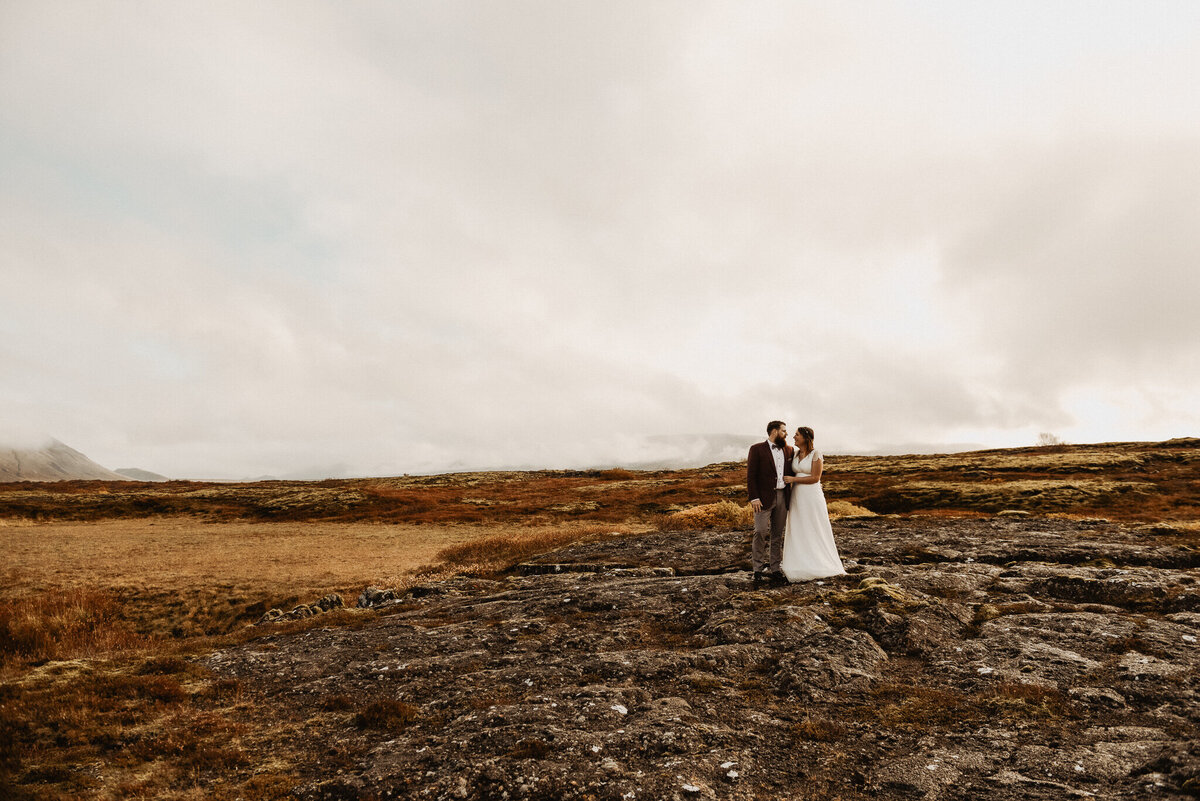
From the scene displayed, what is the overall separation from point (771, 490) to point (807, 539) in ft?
5.42

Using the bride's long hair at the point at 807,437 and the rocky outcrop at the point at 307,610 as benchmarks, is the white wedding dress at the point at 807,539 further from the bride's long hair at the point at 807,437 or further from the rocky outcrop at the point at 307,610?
the rocky outcrop at the point at 307,610

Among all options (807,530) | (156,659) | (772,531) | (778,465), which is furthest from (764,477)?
(156,659)

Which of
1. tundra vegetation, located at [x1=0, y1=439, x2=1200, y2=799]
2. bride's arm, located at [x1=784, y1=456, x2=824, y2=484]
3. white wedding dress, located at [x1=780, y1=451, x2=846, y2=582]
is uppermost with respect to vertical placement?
bride's arm, located at [x1=784, y1=456, x2=824, y2=484]

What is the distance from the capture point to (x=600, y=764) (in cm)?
688

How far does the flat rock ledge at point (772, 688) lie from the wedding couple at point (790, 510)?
692 millimetres

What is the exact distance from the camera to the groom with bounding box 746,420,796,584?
14.8 meters

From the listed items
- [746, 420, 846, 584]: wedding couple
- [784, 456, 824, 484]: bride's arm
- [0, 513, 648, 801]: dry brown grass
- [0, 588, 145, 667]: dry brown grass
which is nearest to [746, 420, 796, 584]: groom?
[746, 420, 846, 584]: wedding couple

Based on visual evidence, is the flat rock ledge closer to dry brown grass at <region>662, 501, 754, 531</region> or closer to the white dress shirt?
the white dress shirt

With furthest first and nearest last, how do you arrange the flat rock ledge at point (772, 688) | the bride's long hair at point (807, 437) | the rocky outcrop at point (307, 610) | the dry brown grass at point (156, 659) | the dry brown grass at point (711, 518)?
the dry brown grass at point (711, 518) < the rocky outcrop at point (307, 610) < the bride's long hair at point (807, 437) < the dry brown grass at point (156, 659) < the flat rock ledge at point (772, 688)

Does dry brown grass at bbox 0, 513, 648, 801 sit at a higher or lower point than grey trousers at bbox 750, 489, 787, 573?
lower

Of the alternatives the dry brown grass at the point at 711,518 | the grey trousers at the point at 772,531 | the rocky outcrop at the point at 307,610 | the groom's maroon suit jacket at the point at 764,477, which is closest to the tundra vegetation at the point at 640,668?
the grey trousers at the point at 772,531

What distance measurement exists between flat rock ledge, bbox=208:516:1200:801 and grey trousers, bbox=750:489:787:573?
3.04 ft

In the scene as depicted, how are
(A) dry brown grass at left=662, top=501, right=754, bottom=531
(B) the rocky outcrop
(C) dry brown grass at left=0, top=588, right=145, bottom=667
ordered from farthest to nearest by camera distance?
1. (A) dry brown grass at left=662, top=501, right=754, bottom=531
2. (B) the rocky outcrop
3. (C) dry brown grass at left=0, top=588, right=145, bottom=667

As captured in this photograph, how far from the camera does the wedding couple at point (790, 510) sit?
14766mm
